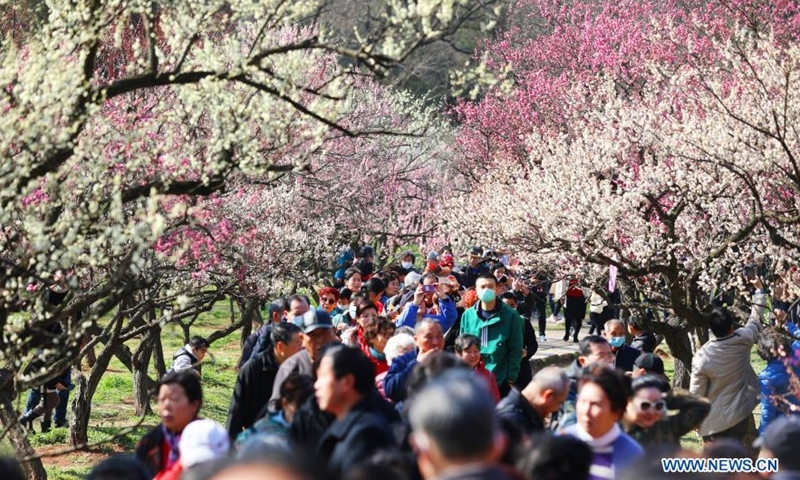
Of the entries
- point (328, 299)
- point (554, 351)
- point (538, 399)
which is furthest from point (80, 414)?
point (554, 351)

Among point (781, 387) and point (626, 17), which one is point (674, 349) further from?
point (626, 17)

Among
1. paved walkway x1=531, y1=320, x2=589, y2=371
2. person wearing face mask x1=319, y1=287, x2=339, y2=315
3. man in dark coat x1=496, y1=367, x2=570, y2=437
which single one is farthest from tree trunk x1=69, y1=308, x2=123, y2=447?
paved walkway x1=531, y1=320, x2=589, y2=371

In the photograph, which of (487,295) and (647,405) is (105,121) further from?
(487,295)

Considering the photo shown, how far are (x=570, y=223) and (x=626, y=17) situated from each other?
15158 millimetres

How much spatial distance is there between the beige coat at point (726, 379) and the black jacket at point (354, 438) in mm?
4869

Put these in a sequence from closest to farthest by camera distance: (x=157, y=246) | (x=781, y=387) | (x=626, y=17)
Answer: (x=781, y=387) < (x=157, y=246) < (x=626, y=17)

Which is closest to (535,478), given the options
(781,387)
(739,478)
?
(739,478)

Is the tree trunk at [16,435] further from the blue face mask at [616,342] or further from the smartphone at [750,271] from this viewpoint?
the smartphone at [750,271]

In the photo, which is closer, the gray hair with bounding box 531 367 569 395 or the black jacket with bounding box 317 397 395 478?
the black jacket with bounding box 317 397 395 478

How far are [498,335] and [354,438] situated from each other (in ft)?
17.7

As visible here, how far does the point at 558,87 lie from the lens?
26.4m

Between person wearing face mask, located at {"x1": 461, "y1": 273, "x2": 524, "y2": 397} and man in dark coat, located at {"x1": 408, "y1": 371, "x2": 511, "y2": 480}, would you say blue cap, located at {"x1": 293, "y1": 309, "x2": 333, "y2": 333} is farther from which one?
man in dark coat, located at {"x1": 408, "y1": 371, "x2": 511, "y2": 480}

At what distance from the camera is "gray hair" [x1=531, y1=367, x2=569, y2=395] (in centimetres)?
636

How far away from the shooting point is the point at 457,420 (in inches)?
132
